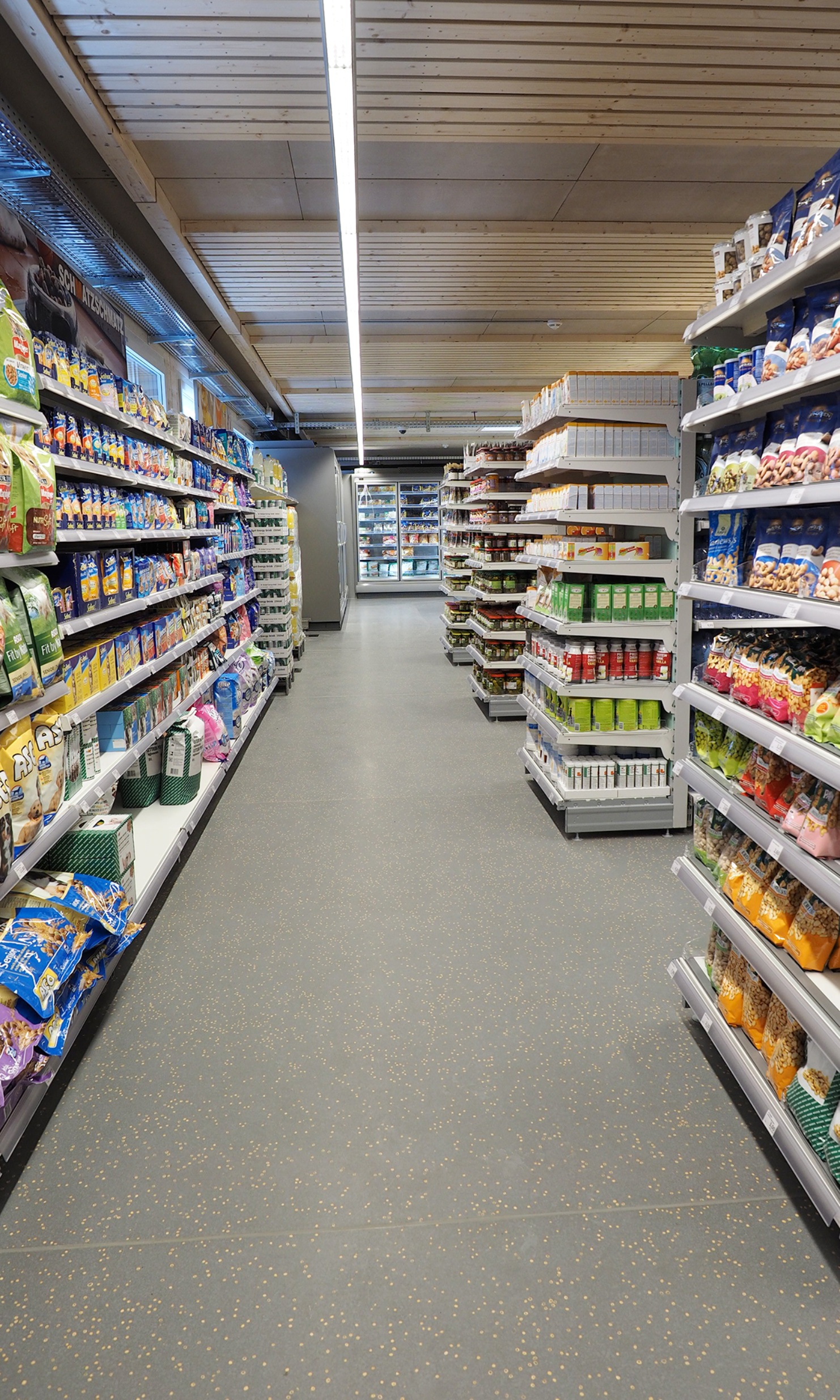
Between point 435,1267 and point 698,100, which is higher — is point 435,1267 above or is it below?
below

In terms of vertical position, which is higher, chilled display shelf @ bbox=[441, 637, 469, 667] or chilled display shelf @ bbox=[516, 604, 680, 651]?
chilled display shelf @ bbox=[516, 604, 680, 651]

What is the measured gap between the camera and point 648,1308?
176 cm

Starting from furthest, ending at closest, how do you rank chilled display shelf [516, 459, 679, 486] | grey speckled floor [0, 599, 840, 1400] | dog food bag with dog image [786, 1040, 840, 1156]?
1. chilled display shelf [516, 459, 679, 486]
2. dog food bag with dog image [786, 1040, 840, 1156]
3. grey speckled floor [0, 599, 840, 1400]

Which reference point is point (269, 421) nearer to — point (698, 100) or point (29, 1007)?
point (698, 100)

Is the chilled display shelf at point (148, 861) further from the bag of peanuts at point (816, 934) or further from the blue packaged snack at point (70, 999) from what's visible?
the bag of peanuts at point (816, 934)

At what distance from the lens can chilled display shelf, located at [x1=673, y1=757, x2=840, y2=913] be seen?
1875mm

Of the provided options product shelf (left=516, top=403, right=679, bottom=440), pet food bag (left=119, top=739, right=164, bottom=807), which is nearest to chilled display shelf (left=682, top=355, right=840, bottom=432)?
product shelf (left=516, top=403, right=679, bottom=440)

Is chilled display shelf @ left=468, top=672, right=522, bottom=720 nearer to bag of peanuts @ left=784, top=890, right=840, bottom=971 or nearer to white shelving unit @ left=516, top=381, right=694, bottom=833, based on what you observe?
white shelving unit @ left=516, top=381, right=694, bottom=833

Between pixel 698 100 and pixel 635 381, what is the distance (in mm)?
1271

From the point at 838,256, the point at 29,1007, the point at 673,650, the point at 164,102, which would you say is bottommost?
the point at 29,1007

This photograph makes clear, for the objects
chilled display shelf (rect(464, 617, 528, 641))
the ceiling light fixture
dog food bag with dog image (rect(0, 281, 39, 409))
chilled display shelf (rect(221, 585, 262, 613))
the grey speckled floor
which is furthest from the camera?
chilled display shelf (rect(464, 617, 528, 641))

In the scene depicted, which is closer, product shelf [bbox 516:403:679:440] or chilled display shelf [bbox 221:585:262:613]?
product shelf [bbox 516:403:679:440]

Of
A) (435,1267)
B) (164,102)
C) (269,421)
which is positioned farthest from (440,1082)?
(269,421)

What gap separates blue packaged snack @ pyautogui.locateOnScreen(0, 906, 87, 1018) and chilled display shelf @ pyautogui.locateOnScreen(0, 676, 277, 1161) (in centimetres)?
22
